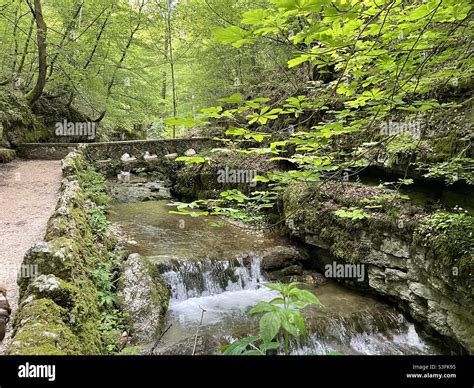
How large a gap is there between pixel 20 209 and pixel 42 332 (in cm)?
639

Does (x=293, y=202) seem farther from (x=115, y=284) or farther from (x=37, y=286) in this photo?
(x=37, y=286)

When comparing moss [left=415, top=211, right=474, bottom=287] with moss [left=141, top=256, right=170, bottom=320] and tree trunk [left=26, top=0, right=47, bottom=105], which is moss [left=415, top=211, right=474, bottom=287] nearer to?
moss [left=141, top=256, right=170, bottom=320]

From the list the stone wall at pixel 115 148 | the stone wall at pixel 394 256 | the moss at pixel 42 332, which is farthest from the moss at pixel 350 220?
the stone wall at pixel 115 148

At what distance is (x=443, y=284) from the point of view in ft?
20.2

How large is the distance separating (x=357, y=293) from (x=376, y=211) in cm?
219

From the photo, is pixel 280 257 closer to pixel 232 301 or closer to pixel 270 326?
pixel 232 301

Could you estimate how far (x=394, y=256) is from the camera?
24.6 ft

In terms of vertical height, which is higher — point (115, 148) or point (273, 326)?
point (115, 148)

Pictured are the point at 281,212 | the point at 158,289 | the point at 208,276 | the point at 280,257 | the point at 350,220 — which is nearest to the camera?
the point at 158,289

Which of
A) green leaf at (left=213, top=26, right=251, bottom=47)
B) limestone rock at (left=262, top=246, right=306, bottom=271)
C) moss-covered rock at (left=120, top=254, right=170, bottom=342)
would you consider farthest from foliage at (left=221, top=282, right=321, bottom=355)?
limestone rock at (left=262, top=246, right=306, bottom=271)

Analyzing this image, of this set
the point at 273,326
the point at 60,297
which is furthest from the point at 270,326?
the point at 60,297

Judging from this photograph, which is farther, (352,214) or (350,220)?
(350,220)

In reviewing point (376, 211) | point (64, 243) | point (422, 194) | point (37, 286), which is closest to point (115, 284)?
point (64, 243)
